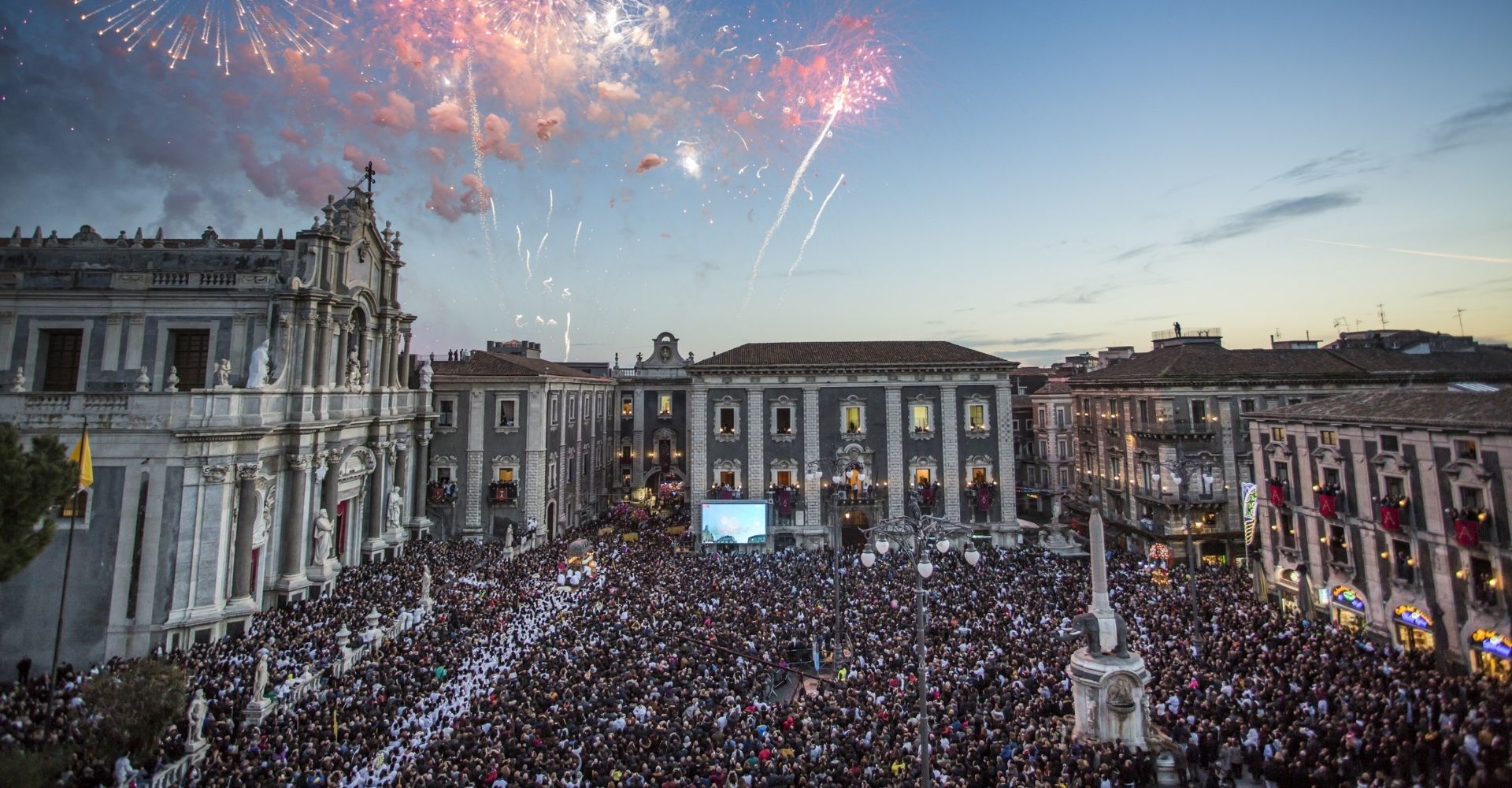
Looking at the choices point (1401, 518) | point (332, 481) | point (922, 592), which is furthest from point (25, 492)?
point (1401, 518)

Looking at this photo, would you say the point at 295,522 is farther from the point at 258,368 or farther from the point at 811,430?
the point at 811,430

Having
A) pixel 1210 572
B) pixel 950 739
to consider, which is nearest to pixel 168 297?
pixel 950 739

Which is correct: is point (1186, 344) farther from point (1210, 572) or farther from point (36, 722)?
point (36, 722)

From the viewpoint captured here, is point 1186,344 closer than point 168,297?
No

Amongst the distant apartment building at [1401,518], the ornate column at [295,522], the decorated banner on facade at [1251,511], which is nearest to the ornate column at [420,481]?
the ornate column at [295,522]

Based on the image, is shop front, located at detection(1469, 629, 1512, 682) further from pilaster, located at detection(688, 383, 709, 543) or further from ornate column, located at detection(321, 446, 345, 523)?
ornate column, located at detection(321, 446, 345, 523)

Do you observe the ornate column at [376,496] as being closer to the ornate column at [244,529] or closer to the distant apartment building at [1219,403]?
the ornate column at [244,529]

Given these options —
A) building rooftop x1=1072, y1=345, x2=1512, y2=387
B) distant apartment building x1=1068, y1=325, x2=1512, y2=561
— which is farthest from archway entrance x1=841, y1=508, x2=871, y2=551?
building rooftop x1=1072, y1=345, x2=1512, y2=387
